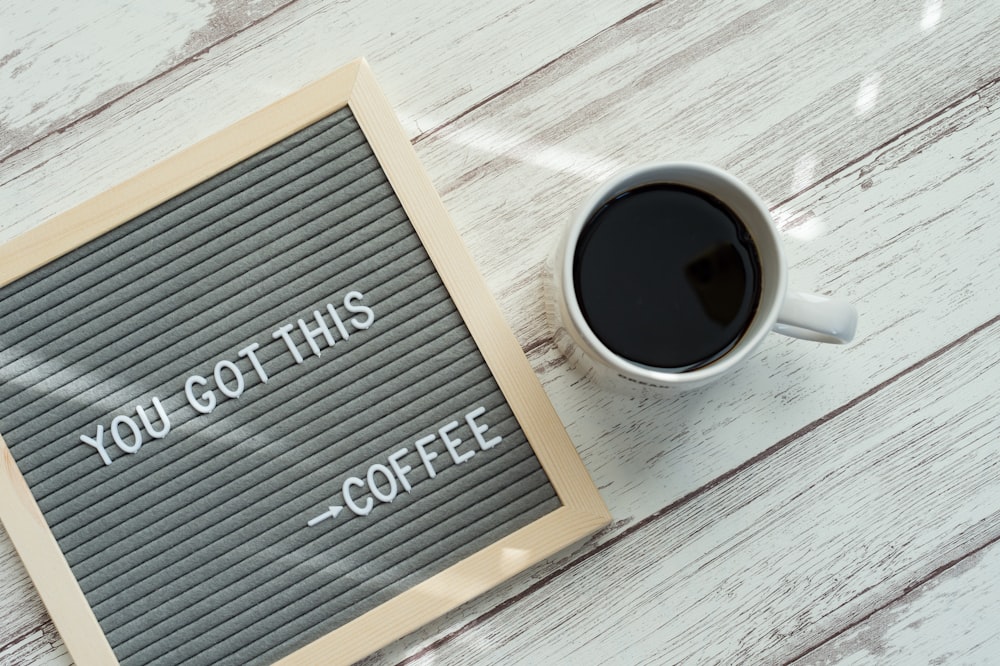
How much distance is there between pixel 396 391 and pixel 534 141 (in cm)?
21

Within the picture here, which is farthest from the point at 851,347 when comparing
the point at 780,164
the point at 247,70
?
the point at 247,70

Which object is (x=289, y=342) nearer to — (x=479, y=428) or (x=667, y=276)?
(x=479, y=428)

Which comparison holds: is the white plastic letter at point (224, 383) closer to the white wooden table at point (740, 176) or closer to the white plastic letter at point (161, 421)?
the white plastic letter at point (161, 421)

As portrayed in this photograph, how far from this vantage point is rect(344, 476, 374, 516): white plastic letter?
550mm

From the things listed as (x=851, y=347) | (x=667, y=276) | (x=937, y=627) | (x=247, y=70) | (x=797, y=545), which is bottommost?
(x=937, y=627)

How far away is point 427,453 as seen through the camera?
0.55m

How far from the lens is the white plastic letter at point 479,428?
55 cm

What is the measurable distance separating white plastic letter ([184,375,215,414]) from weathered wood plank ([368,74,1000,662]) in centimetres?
22

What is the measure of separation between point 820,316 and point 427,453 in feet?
0.90

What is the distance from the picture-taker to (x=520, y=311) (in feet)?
1.90

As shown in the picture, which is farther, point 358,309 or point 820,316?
point 358,309

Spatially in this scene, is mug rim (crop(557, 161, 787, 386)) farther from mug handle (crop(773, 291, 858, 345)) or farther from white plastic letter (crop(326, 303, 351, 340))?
white plastic letter (crop(326, 303, 351, 340))

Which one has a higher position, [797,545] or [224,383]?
[224,383]

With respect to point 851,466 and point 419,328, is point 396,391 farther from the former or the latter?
point 851,466
